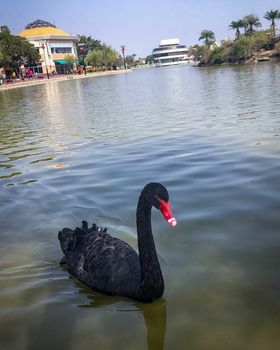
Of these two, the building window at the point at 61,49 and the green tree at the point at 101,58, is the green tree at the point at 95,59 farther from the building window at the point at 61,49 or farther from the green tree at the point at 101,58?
the building window at the point at 61,49

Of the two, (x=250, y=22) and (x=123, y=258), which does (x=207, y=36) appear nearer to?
(x=250, y=22)

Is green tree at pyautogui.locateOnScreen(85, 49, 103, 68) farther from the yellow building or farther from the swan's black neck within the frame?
the swan's black neck

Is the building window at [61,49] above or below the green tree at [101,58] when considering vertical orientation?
above

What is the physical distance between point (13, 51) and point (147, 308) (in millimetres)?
76219

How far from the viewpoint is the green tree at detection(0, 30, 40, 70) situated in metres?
69.4

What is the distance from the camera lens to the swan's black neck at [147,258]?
3.51 meters

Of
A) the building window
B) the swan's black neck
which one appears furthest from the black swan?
the building window

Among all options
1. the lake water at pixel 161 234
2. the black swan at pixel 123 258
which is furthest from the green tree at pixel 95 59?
the black swan at pixel 123 258

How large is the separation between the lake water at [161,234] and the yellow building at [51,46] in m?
92.2

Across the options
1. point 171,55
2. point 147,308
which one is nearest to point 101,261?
point 147,308

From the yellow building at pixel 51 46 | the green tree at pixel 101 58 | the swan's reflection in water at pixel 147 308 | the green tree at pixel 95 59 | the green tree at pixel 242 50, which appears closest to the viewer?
the swan's reflection in water at pixel 147 308

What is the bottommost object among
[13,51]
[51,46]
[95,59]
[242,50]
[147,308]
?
[147,308]

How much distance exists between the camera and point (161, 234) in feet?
17.3

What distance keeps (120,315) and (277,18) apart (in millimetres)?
91299
